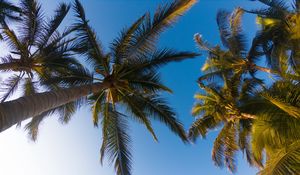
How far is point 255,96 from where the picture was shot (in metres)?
11.6

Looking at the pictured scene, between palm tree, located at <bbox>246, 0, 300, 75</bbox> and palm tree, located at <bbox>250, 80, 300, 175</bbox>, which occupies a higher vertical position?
palm tree, located at <bbox>246, 0, 300, 75</bbox>

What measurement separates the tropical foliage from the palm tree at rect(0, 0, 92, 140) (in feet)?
19.6

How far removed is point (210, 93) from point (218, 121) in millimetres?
1382

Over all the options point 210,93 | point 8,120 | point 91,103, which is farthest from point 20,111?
point 210,93

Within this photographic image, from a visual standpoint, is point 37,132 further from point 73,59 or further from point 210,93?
point 210,93

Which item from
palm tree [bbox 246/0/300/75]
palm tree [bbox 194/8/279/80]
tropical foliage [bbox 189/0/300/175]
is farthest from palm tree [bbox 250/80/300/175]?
palm tree [bbox 194/8/279/80]

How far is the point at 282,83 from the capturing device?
9852mm

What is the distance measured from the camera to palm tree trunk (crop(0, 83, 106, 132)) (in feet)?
18.4

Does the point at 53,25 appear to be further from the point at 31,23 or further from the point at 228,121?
the point at 228,121

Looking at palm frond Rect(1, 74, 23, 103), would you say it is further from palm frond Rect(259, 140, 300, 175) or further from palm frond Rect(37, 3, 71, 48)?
palm frond Rect(259, 140, 300, 175)

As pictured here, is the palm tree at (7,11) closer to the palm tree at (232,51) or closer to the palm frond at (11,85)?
the palm frond at (11,85)

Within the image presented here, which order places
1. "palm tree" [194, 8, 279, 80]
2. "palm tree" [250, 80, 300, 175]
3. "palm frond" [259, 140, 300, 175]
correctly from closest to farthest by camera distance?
"palm frond" [259, 140, 300, 175] → "palm tree" [250, 80, 300, 175] → "palm tree" [194, 8, 279, 80]

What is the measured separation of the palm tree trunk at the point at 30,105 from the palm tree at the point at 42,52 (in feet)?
8.68

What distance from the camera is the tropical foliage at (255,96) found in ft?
31.1
